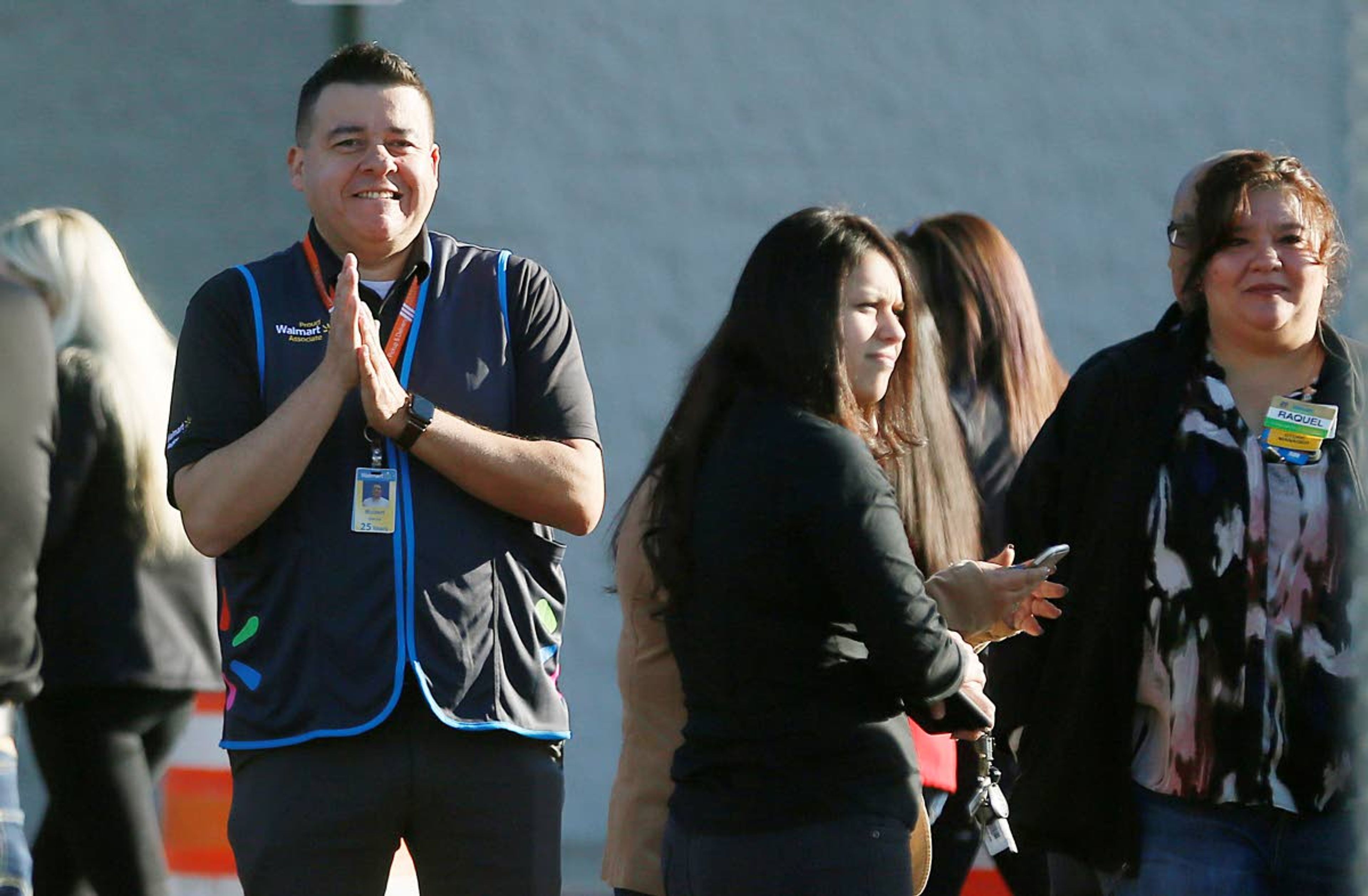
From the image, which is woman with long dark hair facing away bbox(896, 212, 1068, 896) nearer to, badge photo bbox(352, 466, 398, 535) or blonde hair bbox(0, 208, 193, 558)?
badge photo bbox(352, 466, 398, 535)

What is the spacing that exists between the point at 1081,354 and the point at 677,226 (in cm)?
153

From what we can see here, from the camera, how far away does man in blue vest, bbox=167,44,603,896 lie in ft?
10.6

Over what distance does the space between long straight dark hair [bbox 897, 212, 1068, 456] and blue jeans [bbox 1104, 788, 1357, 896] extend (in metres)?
1.21

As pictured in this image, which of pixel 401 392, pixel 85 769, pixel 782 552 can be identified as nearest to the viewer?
pixel 782 552

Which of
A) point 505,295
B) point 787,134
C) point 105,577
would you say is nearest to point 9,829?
point 505,295

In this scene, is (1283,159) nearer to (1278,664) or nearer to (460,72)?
(1278,664)

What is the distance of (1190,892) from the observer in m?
3.43

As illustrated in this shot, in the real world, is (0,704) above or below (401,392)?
below

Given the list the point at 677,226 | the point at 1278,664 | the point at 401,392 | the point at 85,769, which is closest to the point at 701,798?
the point at 401,392

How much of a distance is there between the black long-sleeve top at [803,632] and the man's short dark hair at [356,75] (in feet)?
3.11

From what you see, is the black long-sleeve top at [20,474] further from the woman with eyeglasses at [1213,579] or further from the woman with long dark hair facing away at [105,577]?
the woman with eyeglasses at [1213,579]

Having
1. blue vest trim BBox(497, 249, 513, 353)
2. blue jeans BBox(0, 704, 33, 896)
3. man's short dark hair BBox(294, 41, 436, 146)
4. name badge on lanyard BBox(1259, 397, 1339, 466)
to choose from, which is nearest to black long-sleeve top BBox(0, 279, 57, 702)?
blue jeans BBox(0, 704, 33, 896)

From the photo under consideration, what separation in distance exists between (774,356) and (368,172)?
2.65 feet

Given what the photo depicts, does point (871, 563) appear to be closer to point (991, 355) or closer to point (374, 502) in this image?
point (374, 502)
